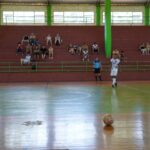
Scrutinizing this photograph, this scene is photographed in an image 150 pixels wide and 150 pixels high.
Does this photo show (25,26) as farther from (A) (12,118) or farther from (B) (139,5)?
(A) (12,118)

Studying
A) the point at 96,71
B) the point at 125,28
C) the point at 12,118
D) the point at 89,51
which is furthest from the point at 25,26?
the point at 12,118

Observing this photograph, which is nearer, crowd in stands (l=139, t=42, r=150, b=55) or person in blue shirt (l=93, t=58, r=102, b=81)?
person in blue shirt (l=93, t=58, r=102, b=81)

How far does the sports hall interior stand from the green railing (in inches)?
3.5

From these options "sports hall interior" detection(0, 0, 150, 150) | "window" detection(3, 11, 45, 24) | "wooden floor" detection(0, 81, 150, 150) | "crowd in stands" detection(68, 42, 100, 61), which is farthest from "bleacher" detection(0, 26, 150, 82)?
"wooden floor" detection(0, 81, 150, 150)

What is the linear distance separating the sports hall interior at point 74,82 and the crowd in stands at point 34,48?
56 centimetres

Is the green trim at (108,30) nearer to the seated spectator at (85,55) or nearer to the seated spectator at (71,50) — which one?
the seated spectator at (85,55)

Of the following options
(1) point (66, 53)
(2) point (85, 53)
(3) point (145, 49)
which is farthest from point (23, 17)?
(3) point (145, 49)

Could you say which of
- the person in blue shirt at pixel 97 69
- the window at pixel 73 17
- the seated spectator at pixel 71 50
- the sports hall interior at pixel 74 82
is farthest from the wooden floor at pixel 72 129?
the window at pixel 73 17

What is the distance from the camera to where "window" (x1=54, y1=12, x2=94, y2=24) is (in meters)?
48.0

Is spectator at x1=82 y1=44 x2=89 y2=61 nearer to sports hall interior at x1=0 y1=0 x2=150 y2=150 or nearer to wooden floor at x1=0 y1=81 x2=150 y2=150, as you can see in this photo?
sports hall interior at x1=0 y1=0 x2=150 y2=150

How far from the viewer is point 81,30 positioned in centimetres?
4506

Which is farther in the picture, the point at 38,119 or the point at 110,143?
the point at 38,119

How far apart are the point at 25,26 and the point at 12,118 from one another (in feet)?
114

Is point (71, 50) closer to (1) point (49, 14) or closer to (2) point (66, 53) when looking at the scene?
(2) point (66, 53)
